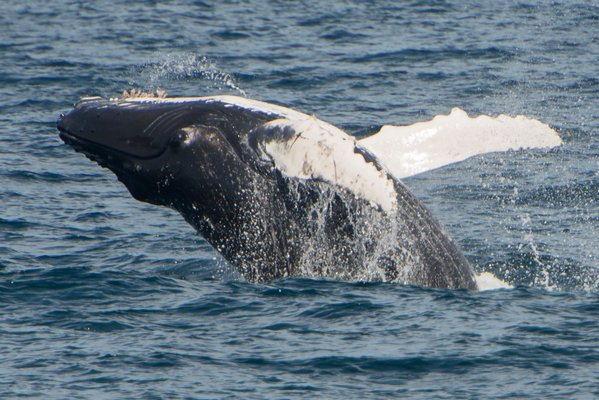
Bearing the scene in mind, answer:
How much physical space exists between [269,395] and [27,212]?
1008cm

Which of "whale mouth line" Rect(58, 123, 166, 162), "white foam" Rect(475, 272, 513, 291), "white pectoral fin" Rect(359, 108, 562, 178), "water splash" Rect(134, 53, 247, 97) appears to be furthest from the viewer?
"water splash" Rect(134, 53, 247, 97)

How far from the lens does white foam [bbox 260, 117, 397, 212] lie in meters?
13.8

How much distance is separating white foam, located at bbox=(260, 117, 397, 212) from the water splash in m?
16.3

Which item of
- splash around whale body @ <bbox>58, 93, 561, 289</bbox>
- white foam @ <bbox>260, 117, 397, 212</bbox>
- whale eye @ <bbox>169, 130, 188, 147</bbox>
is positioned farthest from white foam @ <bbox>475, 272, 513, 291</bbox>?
whale eye @ <bbox>169, 130, 188, 147</bbox>

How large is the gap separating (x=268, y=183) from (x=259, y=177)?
0.43ft

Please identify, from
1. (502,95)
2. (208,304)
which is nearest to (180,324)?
(208,304)

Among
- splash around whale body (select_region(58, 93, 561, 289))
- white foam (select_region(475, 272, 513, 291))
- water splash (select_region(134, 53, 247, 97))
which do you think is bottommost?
white foam (select_region(475, 272, 513, 291))

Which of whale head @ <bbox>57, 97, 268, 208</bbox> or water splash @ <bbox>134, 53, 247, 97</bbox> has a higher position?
whale head @ <bbox>57, 97, 268, 208</bbox>

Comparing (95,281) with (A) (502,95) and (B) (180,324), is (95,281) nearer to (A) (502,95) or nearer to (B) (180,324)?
(B) (180,324)

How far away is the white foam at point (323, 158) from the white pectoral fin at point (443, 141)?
153cm

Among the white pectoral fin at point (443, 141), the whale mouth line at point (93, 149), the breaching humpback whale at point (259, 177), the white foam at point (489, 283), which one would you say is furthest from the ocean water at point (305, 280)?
the whale mouth line at point (93, 149)

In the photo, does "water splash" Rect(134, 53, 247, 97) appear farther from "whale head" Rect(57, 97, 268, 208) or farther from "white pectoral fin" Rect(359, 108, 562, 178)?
"whale head" Rect(57, 97, 268, 208)

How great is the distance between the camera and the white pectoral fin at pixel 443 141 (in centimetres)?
1584

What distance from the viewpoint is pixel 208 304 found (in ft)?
50.3
